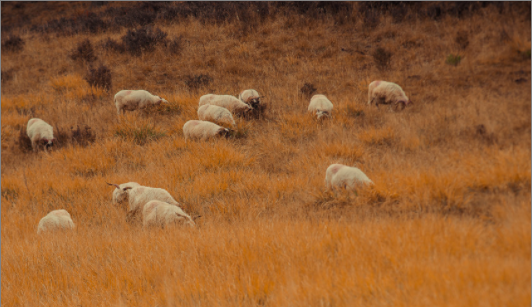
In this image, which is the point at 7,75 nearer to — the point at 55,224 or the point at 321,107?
the point at 55,224

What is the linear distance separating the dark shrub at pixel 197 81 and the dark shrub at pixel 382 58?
4.90m

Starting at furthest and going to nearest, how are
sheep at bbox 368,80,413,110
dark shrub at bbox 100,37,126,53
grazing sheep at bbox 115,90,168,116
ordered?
dark shrub at bbox 100,37,126,53 → grazing sheep at bbox 115,90,168,116 → sheep at bbox 368,80,413,110

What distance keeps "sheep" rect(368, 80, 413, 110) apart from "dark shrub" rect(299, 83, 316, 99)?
1.65 meters

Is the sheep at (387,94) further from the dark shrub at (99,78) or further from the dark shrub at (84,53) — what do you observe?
the dark shrub at (84,53)

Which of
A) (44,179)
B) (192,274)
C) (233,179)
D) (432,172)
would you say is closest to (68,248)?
(192,274)

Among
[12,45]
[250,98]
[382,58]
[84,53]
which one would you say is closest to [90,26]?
[12,45]

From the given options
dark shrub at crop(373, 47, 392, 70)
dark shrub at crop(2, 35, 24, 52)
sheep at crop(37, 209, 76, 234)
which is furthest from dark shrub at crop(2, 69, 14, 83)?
dark shrub at crop(373, 47, 392, 70)

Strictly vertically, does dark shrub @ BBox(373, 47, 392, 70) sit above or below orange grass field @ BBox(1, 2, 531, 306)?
above

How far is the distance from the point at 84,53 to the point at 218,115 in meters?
8.49

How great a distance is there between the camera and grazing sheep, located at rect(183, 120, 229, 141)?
729 cm

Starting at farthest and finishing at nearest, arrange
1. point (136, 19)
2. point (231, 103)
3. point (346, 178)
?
point (136, 19)
point (231, 103)
point (346, 178)

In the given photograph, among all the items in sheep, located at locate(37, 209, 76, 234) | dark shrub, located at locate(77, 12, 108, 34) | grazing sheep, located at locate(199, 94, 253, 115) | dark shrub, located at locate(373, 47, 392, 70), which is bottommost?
sheep, located at locate(37, 209, 76, 234)

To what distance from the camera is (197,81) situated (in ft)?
35.9

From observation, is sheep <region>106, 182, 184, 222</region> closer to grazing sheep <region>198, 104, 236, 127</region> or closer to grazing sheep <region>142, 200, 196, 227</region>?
grazing sheep <region>142, 200, 196, 227</region>
